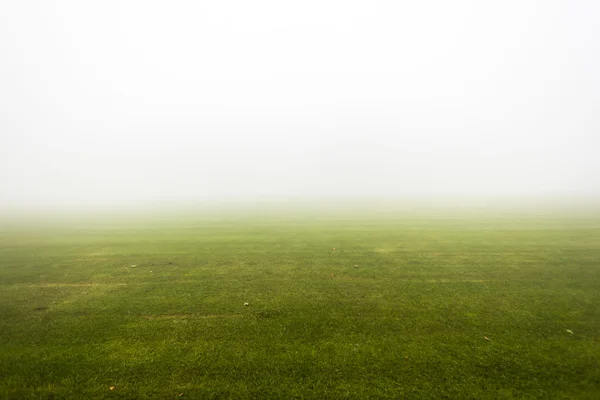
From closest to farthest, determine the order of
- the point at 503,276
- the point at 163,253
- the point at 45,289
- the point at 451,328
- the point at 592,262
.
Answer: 1. the point at 451,328
2. the point at 45,289
3. the point at 503,276
4. the point at 592,262
5. the point at 163,253

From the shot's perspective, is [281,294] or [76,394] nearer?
[76,394]

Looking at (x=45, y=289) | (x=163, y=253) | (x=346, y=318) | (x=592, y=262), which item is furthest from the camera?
(x=163, y=253)

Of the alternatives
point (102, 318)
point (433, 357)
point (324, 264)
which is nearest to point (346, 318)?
point (433, 357)

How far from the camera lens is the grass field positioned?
4184mm

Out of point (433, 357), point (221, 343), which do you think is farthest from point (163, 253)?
point (433, 357)

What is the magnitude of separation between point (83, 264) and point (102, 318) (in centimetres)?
663

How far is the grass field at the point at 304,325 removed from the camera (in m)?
4.18

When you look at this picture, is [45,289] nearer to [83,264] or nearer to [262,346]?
[83,264]

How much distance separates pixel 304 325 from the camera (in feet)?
19.1

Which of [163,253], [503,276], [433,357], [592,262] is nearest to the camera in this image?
[433,357]

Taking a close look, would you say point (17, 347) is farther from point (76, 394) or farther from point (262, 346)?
point (262, 346)

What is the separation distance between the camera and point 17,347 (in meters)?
5.23

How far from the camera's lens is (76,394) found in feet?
13.2

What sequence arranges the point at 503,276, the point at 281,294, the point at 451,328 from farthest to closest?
the point at 503,276
the point at 281,294
the point at 451,328
